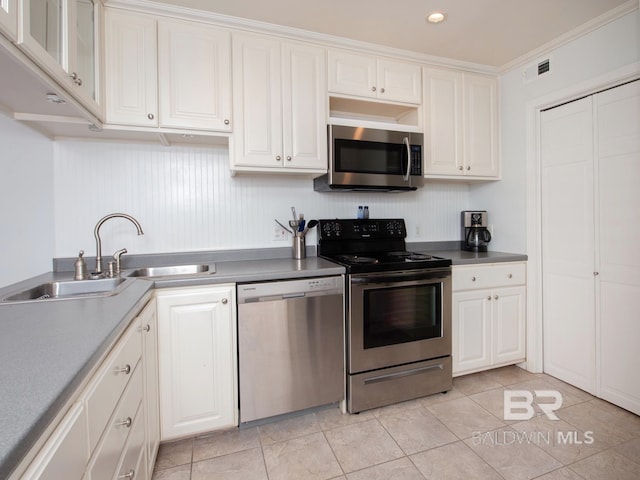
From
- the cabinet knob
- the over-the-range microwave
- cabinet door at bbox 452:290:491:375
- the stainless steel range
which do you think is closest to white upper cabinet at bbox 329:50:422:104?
the over-the-range microwave

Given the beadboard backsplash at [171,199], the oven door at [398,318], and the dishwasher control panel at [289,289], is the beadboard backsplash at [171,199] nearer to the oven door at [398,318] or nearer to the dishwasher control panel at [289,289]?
the dishwasher control panel at [289,289]

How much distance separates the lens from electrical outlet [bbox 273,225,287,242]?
96.0 inches

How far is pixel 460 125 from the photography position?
257 centimetres

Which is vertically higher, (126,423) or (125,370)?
(125,370)

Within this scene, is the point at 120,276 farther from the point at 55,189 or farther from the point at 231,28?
the point at 231,28

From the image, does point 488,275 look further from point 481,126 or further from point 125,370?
point 125,370

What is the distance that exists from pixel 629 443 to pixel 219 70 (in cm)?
306

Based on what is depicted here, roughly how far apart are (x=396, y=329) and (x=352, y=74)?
175 centimetres

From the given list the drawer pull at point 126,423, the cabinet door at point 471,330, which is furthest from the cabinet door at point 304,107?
the drawer pull at point 126,423

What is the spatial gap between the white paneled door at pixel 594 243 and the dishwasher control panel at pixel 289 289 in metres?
1.67

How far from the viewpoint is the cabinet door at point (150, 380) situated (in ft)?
4.63

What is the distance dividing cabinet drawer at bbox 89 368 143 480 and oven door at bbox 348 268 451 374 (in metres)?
1.15

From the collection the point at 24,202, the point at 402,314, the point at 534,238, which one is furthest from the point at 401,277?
the point at 24,202

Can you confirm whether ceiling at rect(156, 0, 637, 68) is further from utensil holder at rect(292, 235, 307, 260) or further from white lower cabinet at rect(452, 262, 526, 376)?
white lower cabinet at rect(452, 262, 526, 376)
